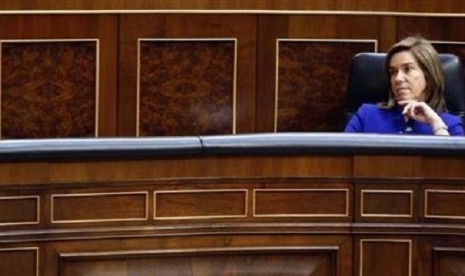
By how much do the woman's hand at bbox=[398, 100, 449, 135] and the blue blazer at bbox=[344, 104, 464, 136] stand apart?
0.05 m

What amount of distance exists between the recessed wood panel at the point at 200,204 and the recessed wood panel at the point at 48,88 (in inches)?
87.5

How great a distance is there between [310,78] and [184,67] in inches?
21.3

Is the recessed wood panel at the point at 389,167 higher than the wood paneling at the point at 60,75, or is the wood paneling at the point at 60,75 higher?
the wood paneling at the point at 60,75

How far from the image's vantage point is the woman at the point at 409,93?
4.15m

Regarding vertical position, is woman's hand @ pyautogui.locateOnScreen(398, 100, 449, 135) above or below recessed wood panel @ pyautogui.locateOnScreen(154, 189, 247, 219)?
above

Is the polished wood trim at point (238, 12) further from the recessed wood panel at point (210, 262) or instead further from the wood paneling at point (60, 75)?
the recessed wood panel at point (210, 262)

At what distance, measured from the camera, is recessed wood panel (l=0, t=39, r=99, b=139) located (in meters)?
5.18

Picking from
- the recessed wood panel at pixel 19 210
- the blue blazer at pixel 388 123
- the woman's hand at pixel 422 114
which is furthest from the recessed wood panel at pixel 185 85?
the recessed wood panel at pixel 19 210

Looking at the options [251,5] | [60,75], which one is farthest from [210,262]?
[251,5]

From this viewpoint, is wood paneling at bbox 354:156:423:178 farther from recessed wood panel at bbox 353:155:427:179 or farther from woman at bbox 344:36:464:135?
woman at bbox 344:36:464:135

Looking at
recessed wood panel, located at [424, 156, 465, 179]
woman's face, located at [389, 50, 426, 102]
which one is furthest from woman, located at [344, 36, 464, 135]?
recessed wood panel, located at [424, 156, 465, 179]

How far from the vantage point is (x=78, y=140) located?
3.04 metres

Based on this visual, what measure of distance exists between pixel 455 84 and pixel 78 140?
71.6 inches

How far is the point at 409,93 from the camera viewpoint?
164 inches
